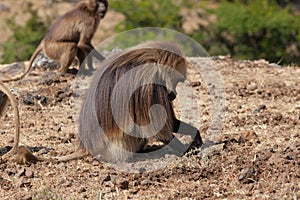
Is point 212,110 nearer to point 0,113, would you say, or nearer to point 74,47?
point 0,113

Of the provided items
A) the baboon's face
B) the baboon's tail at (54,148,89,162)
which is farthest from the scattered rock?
the baboon's face

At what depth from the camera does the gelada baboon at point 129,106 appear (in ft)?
20.4

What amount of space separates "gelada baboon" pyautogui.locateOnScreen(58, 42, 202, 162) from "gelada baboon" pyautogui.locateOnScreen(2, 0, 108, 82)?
3.84 meters

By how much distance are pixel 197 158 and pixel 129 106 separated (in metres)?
0.84

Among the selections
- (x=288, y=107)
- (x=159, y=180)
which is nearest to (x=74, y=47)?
(x=288, y=107)

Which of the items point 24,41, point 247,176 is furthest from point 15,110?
point 24,41

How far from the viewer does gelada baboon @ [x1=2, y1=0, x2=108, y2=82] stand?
1030cm

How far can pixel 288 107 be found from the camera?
26.2 ft

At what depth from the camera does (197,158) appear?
6242mm

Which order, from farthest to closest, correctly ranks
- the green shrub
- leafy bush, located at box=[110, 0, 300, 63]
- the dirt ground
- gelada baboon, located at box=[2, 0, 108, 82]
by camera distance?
the green shrub < leafy bush, located at box=[110, 0, 300, 63] < gelada baboon, located at box=[2, 0, 108, 82] < the dirt ground

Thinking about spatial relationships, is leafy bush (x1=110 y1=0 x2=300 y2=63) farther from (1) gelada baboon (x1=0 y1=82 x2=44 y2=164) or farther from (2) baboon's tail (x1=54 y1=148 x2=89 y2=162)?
(1) gelada baboon (x1=0 y1=82 x2=44 y2=164)

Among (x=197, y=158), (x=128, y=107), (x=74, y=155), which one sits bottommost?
(x=74, y=155)

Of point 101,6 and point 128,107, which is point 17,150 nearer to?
point 128,107

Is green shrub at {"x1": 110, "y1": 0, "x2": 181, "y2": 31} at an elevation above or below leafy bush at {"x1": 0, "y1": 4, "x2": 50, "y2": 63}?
above
